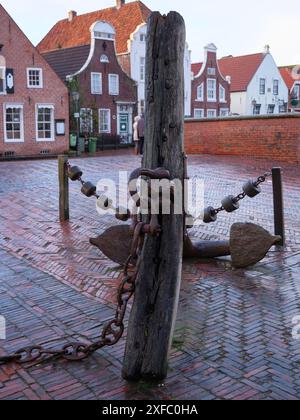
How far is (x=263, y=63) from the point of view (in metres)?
46.3

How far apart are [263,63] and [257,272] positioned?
4394 centimetres

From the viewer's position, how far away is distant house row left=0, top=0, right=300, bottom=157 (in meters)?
25.7

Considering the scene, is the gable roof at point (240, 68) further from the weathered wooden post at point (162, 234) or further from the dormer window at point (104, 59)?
the weathered wooden post at point (162, 234)

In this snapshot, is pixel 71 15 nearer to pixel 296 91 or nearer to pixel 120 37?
pixel 120 37

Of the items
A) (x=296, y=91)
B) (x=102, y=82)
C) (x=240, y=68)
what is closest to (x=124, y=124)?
(x=102, y=82)

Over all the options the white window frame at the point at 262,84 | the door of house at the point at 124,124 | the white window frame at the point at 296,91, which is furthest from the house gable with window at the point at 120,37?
the white window frame at the point at 296,91

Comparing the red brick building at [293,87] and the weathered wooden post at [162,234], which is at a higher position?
the red brick building at [293,87]

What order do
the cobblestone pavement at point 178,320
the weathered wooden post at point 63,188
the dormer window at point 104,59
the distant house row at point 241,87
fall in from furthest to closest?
the distant house row at point 241,87 < the dormer window at point 104,59 < the weathered wooden post at point 63,188 < the cobblestone pavement at point 178,320

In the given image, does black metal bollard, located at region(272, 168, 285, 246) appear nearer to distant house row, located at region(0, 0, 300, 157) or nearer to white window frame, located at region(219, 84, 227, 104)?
distant house row, located at region(0, 0, 300, 157)

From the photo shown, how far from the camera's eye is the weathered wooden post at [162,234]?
10.7 feet

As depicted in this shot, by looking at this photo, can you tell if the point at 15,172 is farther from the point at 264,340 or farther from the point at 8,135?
the point at 264,340

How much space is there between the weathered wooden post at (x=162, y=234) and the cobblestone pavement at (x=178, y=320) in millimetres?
201

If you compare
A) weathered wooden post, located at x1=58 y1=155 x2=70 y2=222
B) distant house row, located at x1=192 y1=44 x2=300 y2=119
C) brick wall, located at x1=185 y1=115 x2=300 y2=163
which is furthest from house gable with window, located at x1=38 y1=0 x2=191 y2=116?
weathered wooden post, located at x1=58 y1=155 x2=70 y2=222

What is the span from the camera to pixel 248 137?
789 inches
